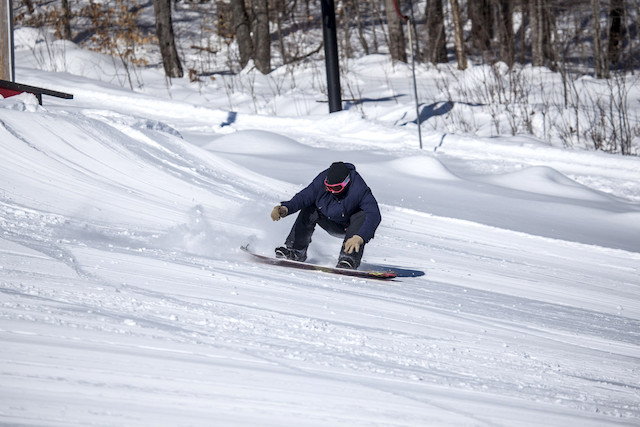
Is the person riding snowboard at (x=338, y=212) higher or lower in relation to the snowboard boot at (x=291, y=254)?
higher

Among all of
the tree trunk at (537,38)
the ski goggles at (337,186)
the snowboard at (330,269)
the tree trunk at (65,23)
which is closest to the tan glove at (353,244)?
the snowboard at (330,269)

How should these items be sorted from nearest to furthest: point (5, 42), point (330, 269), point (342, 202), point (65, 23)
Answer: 1. point (330, 269)
2. point (342, 202)
3. point (5, 42)
4. point (65, 23)

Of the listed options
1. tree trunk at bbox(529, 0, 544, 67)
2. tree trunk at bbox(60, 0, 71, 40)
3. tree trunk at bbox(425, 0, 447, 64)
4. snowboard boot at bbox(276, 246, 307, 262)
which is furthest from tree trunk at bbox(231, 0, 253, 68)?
snowboard boot at bbox(276, 246, 307, 262)

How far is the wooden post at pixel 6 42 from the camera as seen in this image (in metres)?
10.7

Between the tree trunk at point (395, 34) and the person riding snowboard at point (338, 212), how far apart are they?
14.8 m

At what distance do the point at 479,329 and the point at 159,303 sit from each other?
81.0 inches

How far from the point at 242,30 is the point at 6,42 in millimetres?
11160

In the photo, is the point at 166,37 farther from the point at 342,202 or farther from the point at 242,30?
the point at 342,202

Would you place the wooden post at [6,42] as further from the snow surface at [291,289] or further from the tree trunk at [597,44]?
the tree trunk at [597,44]

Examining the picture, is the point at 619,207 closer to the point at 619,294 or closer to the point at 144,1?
the point at 619,294

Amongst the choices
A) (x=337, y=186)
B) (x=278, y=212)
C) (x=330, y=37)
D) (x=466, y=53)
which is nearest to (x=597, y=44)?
(x=466, y=53)

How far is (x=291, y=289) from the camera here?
5219 millimetres

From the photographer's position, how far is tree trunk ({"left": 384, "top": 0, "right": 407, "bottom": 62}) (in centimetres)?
2031

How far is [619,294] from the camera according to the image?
654cm
